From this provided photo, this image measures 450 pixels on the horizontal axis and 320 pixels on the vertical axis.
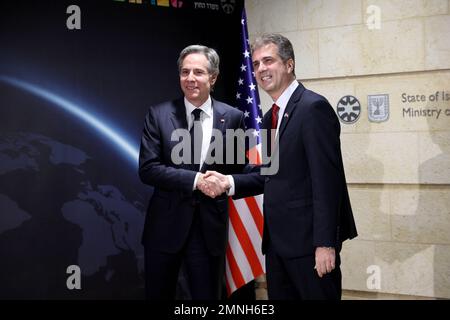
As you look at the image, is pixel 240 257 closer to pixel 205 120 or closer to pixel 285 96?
pixel 205 120

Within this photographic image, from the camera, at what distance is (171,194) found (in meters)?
3.09

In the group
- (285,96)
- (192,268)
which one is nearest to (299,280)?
(192,268)

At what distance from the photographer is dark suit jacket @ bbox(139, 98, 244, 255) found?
9.87 feet

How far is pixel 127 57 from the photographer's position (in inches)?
161

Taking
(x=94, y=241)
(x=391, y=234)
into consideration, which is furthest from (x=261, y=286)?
(x=94, y=241)

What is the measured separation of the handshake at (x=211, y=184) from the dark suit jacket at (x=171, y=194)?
0.05m

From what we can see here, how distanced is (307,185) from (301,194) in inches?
2.0

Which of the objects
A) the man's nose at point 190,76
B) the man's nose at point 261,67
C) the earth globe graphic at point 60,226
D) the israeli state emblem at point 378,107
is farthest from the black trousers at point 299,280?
the israeli state emblem at point 378,107

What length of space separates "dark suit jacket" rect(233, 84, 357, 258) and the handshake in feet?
1.30

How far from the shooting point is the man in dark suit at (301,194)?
2447 mm

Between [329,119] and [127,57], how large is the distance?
204cm

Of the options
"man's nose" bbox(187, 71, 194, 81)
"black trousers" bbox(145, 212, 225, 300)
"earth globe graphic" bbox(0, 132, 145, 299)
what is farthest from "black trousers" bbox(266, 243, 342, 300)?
"earth globe graphic" bbox(0, 132, 145, 299)

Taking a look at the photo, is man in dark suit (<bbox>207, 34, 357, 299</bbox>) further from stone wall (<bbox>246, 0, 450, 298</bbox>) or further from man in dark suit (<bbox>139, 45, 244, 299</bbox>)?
stone wall (<bbox>246, 0, 450, 298</bbox>)

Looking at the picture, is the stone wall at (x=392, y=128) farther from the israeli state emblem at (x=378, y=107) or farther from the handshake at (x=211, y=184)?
the handshake at (x=211, y=184)
